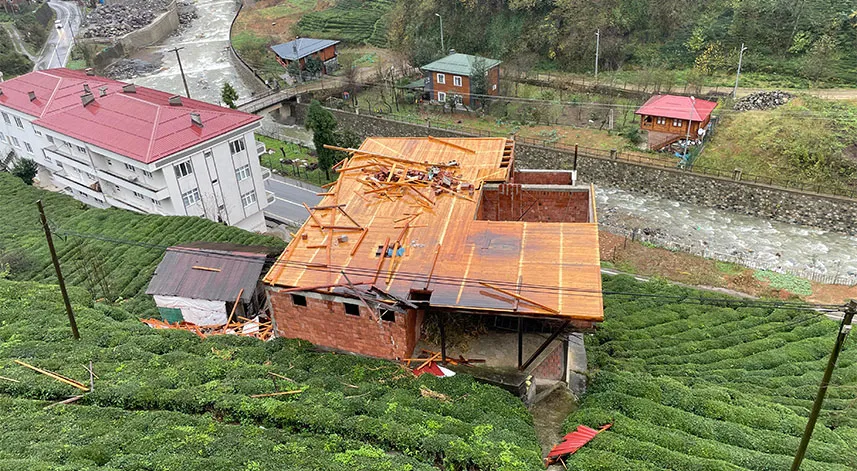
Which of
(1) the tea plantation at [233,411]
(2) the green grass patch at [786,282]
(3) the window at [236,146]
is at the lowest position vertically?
(2) the green grass patch at [786,282]

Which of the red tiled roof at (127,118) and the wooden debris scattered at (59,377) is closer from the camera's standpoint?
the wooden debris scattered at (59,377)

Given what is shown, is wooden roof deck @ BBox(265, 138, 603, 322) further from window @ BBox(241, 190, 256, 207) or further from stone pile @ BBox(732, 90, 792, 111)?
stone pile @ BBox(732, 90, 792, 111)

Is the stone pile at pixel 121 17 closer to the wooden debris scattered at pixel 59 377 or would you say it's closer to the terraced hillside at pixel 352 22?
the terraced hillside at pixel 352 22

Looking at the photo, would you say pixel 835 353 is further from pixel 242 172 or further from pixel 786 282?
pixel 242 172

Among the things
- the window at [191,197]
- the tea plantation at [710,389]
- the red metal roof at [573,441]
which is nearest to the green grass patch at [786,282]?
the tea plantation at [710,389]

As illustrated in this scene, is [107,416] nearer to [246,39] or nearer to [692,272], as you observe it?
[692,272]

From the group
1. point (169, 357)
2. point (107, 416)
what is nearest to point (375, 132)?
point (169, 357)

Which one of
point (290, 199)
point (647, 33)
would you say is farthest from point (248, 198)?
point (647, 33)
